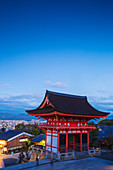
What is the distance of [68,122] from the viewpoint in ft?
78.3

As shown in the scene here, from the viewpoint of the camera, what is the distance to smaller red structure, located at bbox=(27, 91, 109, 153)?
74.0 feet

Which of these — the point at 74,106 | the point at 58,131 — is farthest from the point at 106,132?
the point at 58,131

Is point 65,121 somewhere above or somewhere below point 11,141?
above

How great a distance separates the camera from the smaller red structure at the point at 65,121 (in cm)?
2255

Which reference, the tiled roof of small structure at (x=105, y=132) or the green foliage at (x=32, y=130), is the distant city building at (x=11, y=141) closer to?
the green foliage at (x=32, y=130)

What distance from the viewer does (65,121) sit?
23578 millimetres

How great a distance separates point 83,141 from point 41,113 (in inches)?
368

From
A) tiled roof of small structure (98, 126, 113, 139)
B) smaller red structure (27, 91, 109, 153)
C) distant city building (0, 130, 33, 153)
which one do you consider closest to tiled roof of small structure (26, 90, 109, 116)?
smaller red structure (27, 91, 109, 153)

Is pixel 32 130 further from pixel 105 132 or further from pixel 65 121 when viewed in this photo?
pixel 65 121

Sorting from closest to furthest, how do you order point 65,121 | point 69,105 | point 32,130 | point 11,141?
point 65,121, point 69,105, point 11,141, point 32,130

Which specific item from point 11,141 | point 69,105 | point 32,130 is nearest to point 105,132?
point 69,105

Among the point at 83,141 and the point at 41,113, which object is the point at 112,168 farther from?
the point at 41,113

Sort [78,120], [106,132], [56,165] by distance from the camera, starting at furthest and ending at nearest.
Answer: [106,132] → [78,120] → [56,165]

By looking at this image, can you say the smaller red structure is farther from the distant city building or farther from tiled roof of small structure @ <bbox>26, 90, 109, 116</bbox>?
the distant city building
